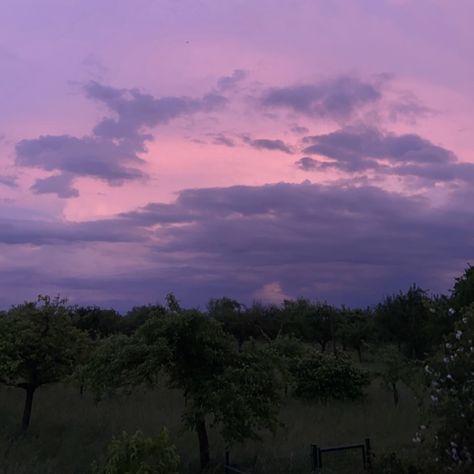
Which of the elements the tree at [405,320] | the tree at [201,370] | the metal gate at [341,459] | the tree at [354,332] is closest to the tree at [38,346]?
the tree at [201,370]

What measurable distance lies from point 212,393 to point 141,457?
5238mm

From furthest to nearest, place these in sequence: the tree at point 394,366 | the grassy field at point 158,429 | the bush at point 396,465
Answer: the tree at point 394,366
the grassy field at point 158,429
the bush at point 396,465

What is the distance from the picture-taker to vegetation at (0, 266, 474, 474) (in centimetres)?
900

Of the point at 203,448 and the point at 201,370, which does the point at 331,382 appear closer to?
the point at 203,448

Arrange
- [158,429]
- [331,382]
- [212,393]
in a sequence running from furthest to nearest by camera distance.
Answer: [331,382] → [158,429] → [212,393]

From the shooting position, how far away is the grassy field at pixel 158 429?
15.2 metres

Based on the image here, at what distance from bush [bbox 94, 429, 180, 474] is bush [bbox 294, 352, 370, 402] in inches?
723

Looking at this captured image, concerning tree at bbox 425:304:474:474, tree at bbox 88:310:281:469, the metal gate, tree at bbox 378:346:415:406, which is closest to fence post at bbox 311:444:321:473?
the metal gate

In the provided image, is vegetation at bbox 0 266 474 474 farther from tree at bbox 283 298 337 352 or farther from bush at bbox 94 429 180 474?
tree at bbox 283 298 337 352

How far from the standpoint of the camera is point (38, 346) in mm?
19312

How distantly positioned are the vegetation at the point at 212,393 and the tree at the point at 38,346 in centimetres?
3

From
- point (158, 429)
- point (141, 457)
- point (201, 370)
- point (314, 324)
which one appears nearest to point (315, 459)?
point (201, 370)

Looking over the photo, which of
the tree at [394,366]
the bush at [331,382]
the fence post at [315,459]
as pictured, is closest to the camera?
the fence post at [315,459]

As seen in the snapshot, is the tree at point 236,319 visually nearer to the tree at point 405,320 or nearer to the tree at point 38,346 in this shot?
the tree at point 405,320
